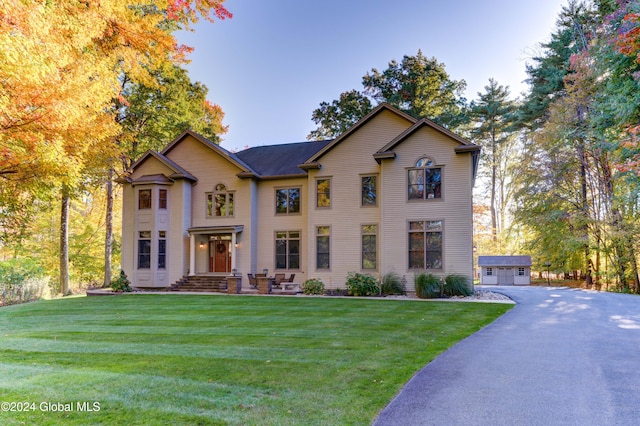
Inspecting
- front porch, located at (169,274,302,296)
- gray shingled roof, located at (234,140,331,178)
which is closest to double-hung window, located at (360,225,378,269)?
front porch, located at (169,274,302,296)

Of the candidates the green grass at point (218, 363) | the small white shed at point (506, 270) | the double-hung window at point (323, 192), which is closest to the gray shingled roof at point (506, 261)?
the small white shed at point (506, 270)

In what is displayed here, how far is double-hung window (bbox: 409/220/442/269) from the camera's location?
16.7 meters

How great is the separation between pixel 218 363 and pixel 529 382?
4.13 meters

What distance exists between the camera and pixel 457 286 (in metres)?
15.7

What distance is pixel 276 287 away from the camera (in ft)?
61.7

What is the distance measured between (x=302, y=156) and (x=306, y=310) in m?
11.4

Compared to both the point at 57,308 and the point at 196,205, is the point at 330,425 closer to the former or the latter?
the point at 57,308

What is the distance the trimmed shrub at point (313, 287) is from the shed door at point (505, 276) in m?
19.3

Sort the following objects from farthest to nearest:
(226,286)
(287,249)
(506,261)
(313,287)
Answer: (506,261), (287,249), (226,286), (313,287)

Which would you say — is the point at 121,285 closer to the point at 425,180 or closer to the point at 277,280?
→ the point at 277,280

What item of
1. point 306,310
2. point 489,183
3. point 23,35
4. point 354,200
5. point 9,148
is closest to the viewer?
point 23,35

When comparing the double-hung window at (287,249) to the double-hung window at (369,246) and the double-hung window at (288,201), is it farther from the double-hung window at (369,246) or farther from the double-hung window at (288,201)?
the double-hung window at (369,246)

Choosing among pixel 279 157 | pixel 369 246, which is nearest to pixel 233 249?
pixel 279 157

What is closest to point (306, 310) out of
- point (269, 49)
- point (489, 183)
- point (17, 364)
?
point (17, 364)
